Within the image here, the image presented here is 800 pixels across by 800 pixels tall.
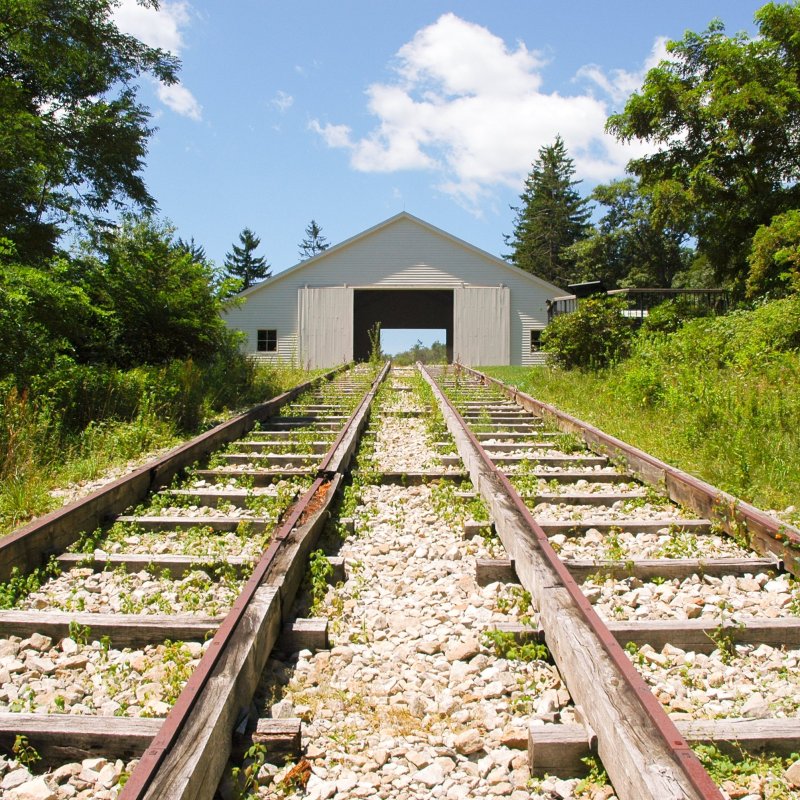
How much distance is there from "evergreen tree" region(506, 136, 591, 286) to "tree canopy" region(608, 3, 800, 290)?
2919cm

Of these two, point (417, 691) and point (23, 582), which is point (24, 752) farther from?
point (23, 582)

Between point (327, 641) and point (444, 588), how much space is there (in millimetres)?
791

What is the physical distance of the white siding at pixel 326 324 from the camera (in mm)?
26469

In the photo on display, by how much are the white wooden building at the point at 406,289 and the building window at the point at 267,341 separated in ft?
0.84

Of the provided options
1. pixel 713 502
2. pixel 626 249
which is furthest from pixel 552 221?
pixel 713 502

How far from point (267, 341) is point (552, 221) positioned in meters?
36.8

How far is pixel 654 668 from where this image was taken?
264cm

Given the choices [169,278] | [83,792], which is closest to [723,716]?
[83,792]

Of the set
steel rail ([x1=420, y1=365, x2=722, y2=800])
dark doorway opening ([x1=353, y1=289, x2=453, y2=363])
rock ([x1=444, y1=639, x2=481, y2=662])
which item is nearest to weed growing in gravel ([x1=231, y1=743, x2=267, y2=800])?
rock ([x1=444, y1=639, x2=481, y2=662])

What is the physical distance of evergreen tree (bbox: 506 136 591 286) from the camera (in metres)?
56.4

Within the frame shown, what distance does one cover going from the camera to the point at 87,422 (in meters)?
7.67

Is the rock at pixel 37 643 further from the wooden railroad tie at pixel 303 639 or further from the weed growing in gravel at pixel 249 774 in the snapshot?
the weed growing in gravel at pixel 249 774

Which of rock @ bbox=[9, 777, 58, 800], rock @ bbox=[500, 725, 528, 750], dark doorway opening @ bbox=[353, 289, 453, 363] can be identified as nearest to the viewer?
rock @ bbox=[9, 777, 58, 800]

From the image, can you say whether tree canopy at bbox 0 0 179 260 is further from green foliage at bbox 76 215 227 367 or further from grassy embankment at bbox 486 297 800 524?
grassy embankment at bbox 486 297 800 524
